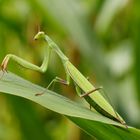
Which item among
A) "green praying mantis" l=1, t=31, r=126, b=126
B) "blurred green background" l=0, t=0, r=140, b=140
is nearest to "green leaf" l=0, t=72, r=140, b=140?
"green praying mantis" l=1, t=31, r=126, b=126

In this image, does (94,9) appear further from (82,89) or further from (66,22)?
(82,89)

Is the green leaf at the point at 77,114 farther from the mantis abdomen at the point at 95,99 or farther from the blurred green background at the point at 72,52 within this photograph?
the blurred green background at the point at 72,52

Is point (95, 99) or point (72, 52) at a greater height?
point (72, 52)

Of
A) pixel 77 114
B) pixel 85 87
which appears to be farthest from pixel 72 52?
pixel 77 114

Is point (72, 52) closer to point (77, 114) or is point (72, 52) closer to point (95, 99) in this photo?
point (95, 99)

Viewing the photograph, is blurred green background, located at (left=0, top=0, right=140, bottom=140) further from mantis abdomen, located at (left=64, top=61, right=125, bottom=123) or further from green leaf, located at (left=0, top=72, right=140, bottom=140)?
green leaf, located at (left=0, top=72, right=140, bottom=140)

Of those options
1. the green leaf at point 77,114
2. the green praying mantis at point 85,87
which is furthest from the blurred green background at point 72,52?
the green leaf at point 77,114

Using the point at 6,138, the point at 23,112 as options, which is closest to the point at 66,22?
the point at 23,112

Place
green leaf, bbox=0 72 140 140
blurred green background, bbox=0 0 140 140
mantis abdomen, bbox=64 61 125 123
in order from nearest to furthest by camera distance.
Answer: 1. green leaf, bbox=0 72 140 140
2. mantis abdomen, bbox=64 61 125 123
3. blurred green background, bbox=0 0 140 140
